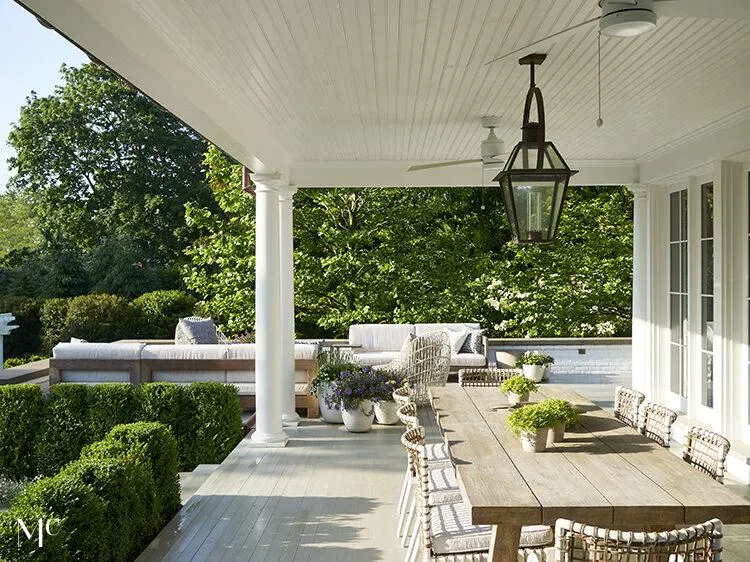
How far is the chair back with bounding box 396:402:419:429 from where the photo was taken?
4340 mm

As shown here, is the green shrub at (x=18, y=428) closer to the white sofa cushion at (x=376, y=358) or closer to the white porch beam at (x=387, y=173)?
the white porch beam at (x=387, y=173)

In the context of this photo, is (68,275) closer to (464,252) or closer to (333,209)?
(333,209)

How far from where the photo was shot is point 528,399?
5312 millimetres

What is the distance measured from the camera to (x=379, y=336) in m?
13.3

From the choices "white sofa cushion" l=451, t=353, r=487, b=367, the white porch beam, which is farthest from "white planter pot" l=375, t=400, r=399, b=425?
"white sofa cushion" l=451, t=353, r=487, b=367

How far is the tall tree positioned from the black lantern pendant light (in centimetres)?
1890

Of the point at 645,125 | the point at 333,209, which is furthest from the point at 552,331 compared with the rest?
the point at 645,125

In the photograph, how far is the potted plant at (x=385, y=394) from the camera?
8.66 m

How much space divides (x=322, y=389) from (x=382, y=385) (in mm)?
749

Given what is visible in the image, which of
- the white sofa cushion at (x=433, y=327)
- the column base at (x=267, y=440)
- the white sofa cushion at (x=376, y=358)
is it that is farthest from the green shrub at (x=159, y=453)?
the white sofa cushion at (x=433, y=327)

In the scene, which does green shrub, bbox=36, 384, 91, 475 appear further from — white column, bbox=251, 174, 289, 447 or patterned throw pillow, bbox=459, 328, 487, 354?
patterned throw pillow, bbox=459, 328, 487, 354

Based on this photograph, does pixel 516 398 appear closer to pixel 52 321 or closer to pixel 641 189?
pixel 641 189

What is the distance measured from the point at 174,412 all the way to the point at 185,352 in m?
2.14

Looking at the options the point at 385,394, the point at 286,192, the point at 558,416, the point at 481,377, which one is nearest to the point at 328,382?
the point at 385,394
